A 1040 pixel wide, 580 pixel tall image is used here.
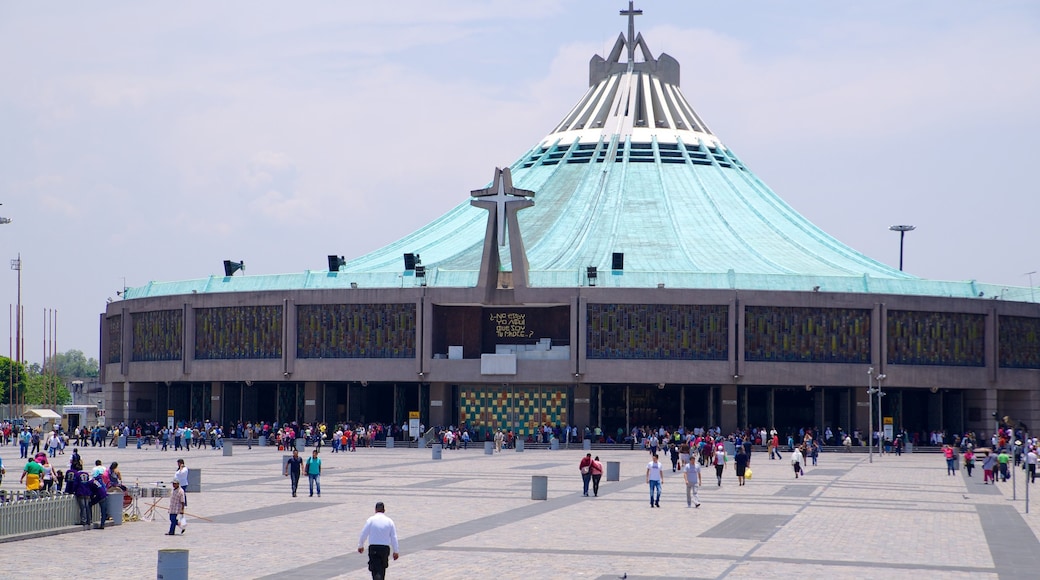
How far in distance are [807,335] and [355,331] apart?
22640 millimetres

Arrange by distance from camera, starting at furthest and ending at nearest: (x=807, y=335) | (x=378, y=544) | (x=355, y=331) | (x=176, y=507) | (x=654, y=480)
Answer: (x=355, y=331) → (x=807, y=335) → (x=654, y=480) → (x=176, y=507) → (x=378, y=544)

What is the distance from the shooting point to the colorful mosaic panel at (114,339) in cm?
8454

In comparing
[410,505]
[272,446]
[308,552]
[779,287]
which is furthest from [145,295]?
[308,552]

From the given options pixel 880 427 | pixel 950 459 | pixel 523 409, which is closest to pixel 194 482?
pixel 950 459

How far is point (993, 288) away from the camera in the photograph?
253ft

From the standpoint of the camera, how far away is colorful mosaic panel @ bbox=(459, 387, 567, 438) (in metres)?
73.3

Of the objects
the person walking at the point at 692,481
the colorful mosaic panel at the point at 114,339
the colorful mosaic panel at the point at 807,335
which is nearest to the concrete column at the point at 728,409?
the colorful mosaic panel at the point at 807,335

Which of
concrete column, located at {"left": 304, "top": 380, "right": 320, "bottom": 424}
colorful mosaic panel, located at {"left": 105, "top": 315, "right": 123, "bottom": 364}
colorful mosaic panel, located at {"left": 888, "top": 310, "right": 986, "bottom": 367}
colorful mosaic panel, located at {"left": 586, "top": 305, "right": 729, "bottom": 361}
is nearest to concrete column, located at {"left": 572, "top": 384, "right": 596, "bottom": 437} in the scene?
colorful mosaic panel, located at {"left": 586, "top": 305, "right": 729, "bottom": 361}

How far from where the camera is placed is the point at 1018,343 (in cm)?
7606

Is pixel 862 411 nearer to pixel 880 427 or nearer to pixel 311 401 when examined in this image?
pixel 880 427

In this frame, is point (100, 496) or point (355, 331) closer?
point (100, 496)

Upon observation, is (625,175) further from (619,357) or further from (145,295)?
(145,295)

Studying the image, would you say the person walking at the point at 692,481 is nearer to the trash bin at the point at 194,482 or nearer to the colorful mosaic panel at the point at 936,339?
the trash bin at the point at 194,482

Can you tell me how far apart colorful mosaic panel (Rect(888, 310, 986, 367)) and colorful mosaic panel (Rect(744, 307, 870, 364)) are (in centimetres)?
177
